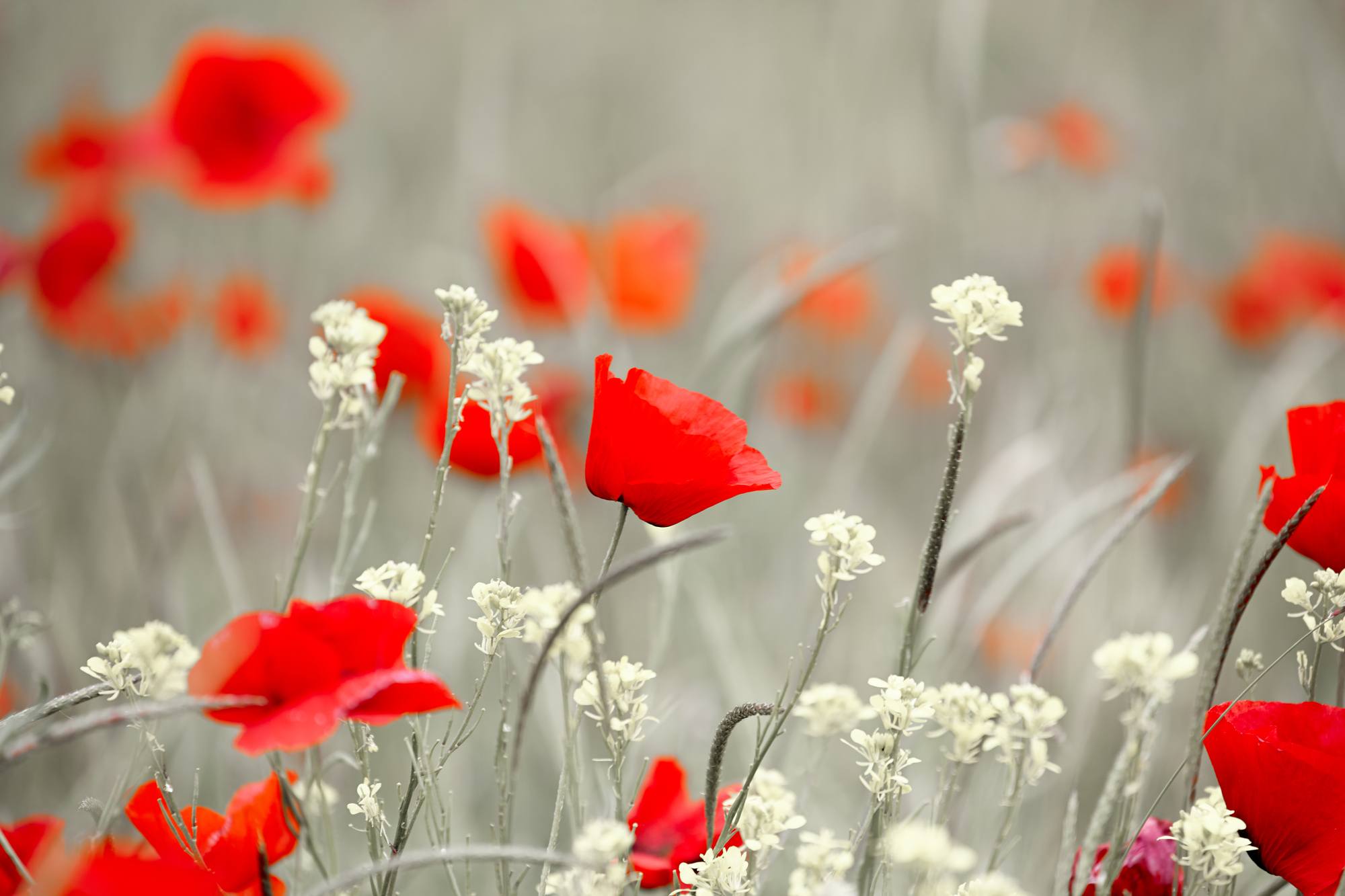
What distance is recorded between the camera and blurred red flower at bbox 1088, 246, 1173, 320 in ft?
4.09

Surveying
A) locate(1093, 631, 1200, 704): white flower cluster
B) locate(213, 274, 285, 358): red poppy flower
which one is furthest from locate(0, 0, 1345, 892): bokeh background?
locate(1093, 631, 1200, 704): white flower cluster

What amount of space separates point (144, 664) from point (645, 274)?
963 mm

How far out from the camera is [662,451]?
0.29m

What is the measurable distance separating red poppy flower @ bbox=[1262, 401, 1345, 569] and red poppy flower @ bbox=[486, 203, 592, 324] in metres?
0.58

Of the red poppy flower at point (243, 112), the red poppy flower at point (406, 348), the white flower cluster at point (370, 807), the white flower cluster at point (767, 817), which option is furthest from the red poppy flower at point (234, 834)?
the red poppy flower at point (243, 112)

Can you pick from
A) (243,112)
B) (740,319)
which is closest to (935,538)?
(740,319)

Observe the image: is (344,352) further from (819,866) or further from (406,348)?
(406,348)

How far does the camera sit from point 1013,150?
1.21 meters

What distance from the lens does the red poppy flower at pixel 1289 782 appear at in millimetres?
265

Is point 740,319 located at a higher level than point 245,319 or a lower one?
higher

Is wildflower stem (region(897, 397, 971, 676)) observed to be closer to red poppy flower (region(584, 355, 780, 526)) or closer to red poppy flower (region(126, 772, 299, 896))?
red poppy flower (region(584, 355, 780, 526))

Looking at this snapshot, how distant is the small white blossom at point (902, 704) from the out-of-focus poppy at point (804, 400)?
3.39 ft

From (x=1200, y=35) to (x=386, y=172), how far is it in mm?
1632

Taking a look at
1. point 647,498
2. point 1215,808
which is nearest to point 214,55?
point 647,498
